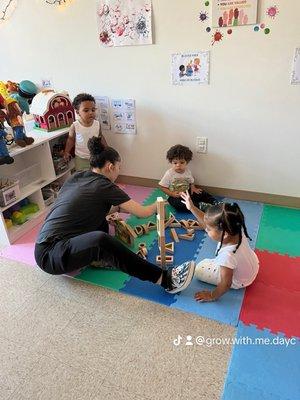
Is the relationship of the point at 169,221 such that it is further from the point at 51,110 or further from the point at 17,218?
the point at 51,110

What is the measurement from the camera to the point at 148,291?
164cm

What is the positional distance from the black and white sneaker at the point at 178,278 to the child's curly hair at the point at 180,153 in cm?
99

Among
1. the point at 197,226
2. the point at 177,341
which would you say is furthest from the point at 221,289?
the point at 197,226

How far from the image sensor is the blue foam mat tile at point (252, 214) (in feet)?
6.76

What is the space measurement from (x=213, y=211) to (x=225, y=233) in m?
0.12

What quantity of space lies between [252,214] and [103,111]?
151 cm

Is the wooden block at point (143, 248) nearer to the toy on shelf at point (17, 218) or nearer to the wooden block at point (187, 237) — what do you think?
the wooden block at point (187, 237)

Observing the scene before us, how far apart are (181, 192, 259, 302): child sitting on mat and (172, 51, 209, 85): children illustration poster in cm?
117

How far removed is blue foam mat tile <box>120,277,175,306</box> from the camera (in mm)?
1581

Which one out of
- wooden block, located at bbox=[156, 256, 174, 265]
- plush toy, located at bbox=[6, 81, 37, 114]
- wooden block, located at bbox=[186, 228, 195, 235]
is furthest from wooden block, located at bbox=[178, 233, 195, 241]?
plush toy, located at bbox=[6, 81, 37, 114]

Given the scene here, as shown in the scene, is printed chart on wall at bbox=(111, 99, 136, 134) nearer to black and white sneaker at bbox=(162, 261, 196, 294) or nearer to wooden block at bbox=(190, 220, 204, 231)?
wooden block at bbox=(190, 220, 204, 231)

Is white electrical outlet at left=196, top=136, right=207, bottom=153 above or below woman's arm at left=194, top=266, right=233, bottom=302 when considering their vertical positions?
above

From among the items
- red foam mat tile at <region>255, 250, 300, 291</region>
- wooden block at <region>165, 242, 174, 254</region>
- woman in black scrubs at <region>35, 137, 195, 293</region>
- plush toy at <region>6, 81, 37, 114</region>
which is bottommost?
red foam mat tile at <region>255, 250, 300, 291</region>

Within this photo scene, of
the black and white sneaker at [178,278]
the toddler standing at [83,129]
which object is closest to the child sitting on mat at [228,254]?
the black and white sneaker at [178,278]
